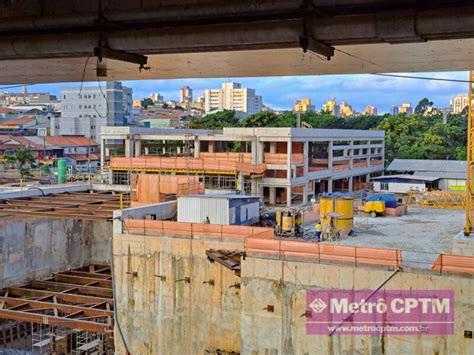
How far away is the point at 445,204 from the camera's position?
40906mm

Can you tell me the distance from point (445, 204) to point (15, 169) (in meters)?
55.7

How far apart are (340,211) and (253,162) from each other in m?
19.8

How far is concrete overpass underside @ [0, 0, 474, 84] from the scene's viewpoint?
9367mm

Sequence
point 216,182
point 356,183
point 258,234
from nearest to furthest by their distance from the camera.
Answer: point 258,234 → point 216,182 → point 356,183

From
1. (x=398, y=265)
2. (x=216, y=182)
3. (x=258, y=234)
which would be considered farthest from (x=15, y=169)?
(x=398, y=265)

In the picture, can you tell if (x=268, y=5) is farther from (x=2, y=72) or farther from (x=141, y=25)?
(x=2, y=72)

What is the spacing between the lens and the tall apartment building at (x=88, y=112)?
108m

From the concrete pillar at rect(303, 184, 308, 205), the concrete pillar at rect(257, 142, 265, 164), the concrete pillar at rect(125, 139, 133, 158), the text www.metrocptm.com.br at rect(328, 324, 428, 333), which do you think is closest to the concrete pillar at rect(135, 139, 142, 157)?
the concrete pillar at rect(125, 139, 133, 158)

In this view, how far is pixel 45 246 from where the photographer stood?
35.6 meters

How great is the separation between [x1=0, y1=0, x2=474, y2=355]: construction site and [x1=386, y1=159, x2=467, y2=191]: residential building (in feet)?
43.6

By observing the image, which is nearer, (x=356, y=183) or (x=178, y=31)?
(x=178, y=31)

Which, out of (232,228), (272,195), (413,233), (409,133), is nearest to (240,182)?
(272,195)

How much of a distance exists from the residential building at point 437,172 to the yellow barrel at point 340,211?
29.3 metres

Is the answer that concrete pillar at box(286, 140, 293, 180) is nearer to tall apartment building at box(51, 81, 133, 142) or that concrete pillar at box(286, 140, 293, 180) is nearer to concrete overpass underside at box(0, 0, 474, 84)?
concrete overpass underside at box(0, 0, 474, 84)
